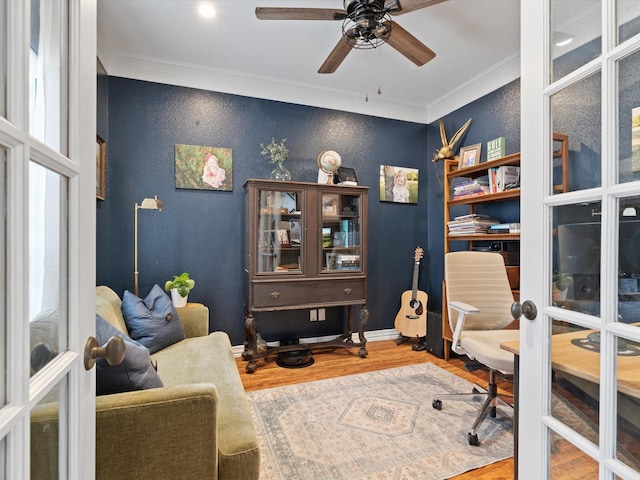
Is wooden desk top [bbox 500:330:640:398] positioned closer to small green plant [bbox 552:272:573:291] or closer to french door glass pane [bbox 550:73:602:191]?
small green plant [bbox 552:272:573:291]

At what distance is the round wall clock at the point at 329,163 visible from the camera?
3152 mm

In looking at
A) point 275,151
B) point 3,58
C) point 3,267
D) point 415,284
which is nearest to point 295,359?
point 415,284

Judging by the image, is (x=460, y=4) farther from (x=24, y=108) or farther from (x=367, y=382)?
(x=367, y=382)

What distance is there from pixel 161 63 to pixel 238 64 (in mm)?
666

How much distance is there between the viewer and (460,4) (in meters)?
2.12

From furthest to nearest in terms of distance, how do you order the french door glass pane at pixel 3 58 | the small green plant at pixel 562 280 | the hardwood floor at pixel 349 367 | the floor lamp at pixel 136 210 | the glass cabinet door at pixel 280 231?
the glass cabinet door at pixel 280 231 < the hardwood floor at pixel 349 367 < the floor lamp at pixel 136 210 < the small green plant at pixel 562 280 < the french door glass pane at pixel 3 58

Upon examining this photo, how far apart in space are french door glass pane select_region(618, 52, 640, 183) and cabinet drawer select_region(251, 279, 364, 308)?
2446 millimetres

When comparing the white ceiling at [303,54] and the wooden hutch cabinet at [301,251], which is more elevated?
the white ceiling at [303,54]

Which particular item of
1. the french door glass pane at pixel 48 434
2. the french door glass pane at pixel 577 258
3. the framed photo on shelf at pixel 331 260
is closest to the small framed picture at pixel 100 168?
the framed photo on shelf at pixel 331 260

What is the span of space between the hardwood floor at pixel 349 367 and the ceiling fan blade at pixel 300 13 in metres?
2.50

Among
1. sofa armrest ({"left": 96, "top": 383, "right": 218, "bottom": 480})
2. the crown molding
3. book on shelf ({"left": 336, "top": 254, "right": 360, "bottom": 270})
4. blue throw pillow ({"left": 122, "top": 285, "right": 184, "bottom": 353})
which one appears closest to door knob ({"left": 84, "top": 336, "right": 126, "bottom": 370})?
sofa armrest ({"left": 96, "top": 383, "right": 218, "bottom": 480})

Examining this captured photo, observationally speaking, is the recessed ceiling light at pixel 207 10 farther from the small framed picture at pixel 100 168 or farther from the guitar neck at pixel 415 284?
the guitar neck at pixel 415 284

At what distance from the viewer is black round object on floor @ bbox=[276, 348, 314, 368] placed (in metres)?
2.92

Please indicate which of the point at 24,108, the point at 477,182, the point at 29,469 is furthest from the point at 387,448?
the point at 477,182
